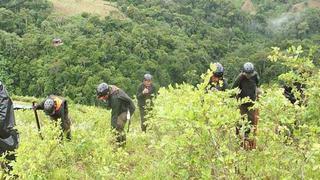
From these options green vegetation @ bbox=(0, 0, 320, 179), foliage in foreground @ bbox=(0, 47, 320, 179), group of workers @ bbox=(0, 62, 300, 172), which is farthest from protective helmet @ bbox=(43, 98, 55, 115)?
foliage in foreground @ bbox=(0, 47, 320, 179)

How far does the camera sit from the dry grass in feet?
253

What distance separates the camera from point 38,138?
224 inches

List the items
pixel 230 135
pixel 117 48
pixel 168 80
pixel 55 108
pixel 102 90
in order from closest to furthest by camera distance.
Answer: pixel 230 135, pixel 55 108, pixel 102 90, pixel 117 48, pixel 168 80

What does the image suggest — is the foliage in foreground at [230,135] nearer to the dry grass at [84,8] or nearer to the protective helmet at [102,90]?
the protective helmet at [102,90]

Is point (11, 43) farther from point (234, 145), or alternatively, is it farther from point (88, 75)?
point (234, 145)

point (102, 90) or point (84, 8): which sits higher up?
point (84, 8)

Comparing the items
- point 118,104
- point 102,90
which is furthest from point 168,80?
point 102,90

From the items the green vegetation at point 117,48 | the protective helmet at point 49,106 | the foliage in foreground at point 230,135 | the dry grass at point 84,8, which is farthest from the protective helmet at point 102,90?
the dry grass at point 84,8

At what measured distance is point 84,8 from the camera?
269 feet

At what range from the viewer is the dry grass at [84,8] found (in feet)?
253

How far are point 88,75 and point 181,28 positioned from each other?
3377 cm

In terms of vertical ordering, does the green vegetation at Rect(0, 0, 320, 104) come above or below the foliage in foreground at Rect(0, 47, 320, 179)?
above

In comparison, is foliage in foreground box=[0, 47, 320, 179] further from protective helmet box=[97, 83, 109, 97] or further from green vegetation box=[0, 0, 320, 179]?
protective helmet box=[97, 83, 109, 97]

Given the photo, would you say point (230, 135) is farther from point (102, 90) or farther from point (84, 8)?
point (84, 8)
